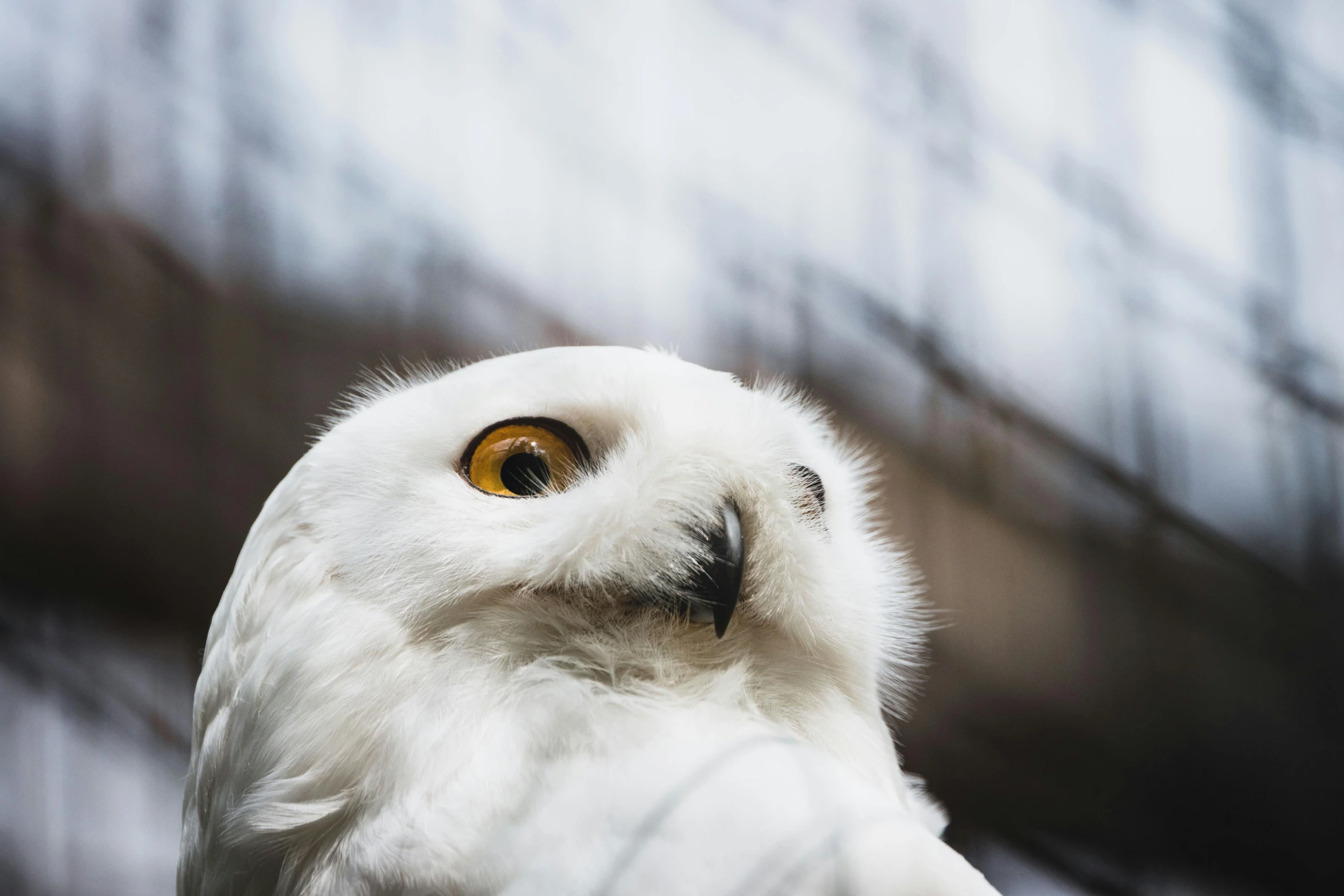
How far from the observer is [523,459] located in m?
0.68

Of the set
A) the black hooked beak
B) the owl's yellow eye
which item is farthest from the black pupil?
the black hooked beak

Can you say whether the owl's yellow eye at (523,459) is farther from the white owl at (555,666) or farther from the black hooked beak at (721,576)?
the black hooked beak at (721,576)

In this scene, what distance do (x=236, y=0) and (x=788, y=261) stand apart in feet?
2.77

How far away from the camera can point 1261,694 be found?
1001 mm

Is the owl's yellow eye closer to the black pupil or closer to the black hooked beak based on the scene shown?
the black pupil

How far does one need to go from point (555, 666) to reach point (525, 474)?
0.15 meters

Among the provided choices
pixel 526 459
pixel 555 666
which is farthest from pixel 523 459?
pixel 555 666

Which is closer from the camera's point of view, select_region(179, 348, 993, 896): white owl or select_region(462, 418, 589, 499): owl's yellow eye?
select_region(179, 348, 993, 896): white owl

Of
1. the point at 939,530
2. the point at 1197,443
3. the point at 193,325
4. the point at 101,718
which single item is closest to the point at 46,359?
the point at 193,325

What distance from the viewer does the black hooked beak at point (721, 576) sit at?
622 millimetres

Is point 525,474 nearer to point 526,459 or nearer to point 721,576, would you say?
point 526,459

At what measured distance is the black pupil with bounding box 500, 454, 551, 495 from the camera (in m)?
0.68

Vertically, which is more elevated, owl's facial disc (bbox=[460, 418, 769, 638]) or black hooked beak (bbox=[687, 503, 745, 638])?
black hooked beak (bbox=[687, 503, 745, 638])

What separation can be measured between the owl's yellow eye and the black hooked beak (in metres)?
0.13
